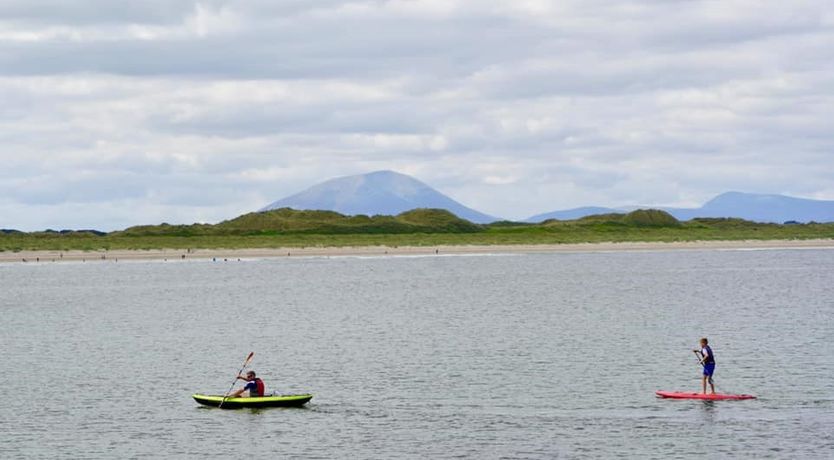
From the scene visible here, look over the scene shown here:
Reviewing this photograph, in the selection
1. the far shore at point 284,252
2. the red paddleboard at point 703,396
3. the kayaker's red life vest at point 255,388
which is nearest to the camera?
the red paddleboard at point 703,396

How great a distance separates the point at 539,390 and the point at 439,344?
18.6 m

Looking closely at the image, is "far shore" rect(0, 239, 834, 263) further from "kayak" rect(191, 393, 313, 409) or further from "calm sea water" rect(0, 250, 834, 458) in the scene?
"kayak" rect(191, 393, 313, 409)

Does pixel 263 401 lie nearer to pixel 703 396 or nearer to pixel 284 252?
pixel 703 396

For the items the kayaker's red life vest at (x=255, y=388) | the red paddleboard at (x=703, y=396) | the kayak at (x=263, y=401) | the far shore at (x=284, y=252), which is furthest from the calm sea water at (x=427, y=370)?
the far shore at (x=284, y=252)

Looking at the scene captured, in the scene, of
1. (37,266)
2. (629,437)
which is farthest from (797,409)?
(37,266)

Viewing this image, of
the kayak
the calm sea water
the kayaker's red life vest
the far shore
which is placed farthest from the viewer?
the far shore

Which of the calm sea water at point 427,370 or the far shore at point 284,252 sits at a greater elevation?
the far shore at point 284,252

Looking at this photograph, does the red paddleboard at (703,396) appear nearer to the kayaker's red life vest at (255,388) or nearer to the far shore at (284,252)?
the kayaker's red life vest at (255,388)

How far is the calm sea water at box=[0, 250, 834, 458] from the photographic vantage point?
127ft

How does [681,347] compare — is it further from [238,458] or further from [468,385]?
[238,458]

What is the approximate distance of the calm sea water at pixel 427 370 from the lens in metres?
38.8

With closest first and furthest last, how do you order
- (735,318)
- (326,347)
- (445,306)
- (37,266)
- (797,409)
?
(797,409), (326,347), (735,318), (445,306), (37,266)

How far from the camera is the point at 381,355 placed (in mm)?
60625

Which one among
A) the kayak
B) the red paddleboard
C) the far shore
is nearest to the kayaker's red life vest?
the kayak
